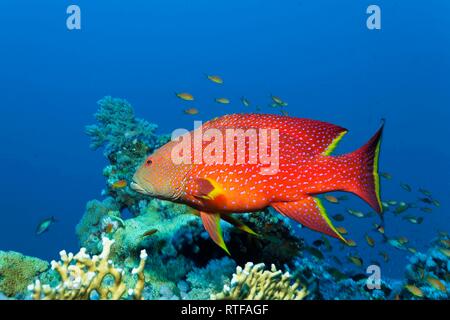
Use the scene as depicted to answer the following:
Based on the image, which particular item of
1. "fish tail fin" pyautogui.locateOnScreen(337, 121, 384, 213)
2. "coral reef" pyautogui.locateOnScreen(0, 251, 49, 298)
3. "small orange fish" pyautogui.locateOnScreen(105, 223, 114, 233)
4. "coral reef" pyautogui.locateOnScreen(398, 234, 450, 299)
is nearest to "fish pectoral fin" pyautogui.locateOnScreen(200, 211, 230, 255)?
"fish tail fin" pyautogui.locateOnScreen(337, 121, 384, 213)

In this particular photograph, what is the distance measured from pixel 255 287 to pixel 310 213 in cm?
87

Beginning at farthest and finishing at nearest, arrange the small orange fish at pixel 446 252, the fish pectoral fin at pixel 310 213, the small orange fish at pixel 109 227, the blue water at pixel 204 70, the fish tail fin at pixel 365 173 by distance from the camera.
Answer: the blue water at pixel 204 70 → the small orange fish at pixel 446 252 → the small orange fish at pixel 109 227 → the fish pectoral fin at pixel 310 213 → the fish tail fin at pixel 365 173

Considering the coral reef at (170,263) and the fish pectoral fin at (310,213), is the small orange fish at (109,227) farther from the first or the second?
the fish pectoral fin at (310,213)

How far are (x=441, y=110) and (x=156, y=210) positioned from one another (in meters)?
117

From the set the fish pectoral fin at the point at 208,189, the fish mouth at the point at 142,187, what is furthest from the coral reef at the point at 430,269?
the fish mouth at the point at 142,187

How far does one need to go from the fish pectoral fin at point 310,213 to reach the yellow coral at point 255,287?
643 millimetres

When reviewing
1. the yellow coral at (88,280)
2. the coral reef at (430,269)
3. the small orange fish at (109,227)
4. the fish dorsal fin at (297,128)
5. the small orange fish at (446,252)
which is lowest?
the coral reef at (430,269)

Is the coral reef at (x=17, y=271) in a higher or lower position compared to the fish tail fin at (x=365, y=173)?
lower

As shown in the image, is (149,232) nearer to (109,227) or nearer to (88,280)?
(109,227)

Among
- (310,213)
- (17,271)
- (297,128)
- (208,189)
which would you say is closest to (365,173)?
(310,213)

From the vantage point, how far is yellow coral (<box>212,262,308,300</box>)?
2986 millimetres

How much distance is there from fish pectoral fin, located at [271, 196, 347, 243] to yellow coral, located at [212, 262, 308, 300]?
64 cm

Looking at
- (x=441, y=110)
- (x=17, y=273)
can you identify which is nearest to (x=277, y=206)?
(x=17, y=273)

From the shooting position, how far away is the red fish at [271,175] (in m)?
2.85
